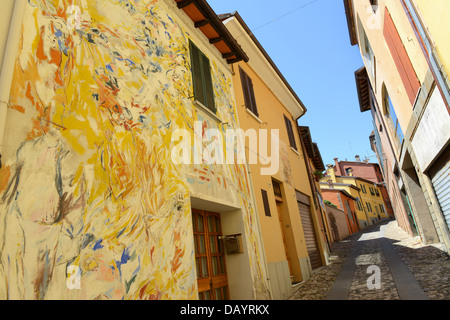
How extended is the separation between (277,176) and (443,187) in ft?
14.3

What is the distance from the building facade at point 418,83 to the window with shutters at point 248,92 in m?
4.13

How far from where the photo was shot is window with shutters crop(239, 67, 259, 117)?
8414 millimetres

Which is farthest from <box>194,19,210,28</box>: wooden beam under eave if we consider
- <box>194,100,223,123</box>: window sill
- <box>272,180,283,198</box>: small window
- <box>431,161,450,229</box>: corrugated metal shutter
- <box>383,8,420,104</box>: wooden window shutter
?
<box>431,161,450,229</box>: corrugated metal shutter

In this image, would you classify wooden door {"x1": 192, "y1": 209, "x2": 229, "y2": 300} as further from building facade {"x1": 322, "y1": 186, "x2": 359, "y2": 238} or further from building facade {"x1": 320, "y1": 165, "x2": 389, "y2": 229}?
building facade {"x1": 320, "y1": 165, "x2": 389, "y2": 229}

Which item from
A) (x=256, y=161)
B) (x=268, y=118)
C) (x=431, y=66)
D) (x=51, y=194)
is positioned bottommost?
(x=51, y=194)

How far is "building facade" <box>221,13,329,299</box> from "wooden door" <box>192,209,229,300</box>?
1.50 meters

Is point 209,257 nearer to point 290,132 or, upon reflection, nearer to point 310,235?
point 310,235

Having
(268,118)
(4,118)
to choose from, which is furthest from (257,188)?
(4,118)

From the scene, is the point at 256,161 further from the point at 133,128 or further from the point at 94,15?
the point at 94,15

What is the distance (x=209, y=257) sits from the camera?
5.04 meters

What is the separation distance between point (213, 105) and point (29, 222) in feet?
14.6

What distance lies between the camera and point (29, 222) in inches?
89.3

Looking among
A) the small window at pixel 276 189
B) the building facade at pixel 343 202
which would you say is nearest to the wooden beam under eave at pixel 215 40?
the small window at pixel 276 189

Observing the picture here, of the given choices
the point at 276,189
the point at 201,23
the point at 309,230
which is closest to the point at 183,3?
the point at 201,23
